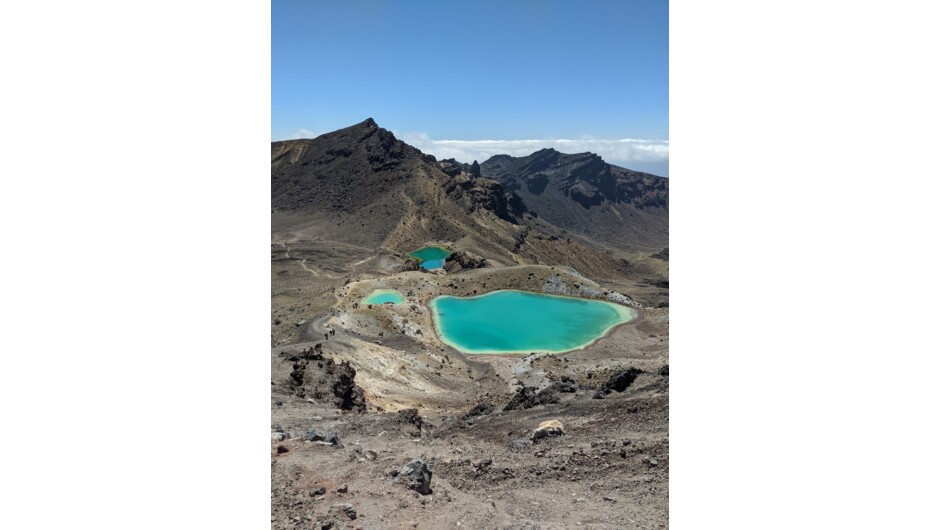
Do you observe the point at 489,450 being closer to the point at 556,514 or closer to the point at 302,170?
the point at 556,514

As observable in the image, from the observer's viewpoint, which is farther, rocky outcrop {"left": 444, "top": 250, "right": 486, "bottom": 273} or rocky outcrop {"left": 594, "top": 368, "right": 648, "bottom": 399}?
rocky outcrop {"left": 444, "top": 250, "right": 486, "bottom": 273}

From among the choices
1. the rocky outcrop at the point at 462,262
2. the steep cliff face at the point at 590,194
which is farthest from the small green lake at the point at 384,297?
the steep cliff face at the point at 590,194

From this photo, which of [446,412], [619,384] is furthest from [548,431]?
[446,412]

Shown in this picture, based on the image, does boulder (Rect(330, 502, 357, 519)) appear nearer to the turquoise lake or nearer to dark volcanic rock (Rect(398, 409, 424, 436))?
dark volcanic rock (Rect(398, 409, 424, 436))

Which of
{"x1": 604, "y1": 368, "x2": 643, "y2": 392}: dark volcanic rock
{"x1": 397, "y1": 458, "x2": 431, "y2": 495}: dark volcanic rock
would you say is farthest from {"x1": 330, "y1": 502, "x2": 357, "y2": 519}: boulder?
{"x1": 604, "y1": 368, "x2": 643, "y2": 392}: dark volcanic rock

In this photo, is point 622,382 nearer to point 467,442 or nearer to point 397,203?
point 467,442

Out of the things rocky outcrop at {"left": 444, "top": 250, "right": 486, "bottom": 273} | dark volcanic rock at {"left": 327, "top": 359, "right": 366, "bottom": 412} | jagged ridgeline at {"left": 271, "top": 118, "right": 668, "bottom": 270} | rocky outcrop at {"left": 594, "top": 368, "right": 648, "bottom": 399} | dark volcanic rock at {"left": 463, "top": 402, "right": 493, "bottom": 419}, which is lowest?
dark volcanic rock at {"left": 463, "top": 402, "right": 493, "bottom": 419}

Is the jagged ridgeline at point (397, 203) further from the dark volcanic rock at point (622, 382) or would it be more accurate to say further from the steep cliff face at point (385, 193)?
the dark volcanic rock at point (622, 382)
